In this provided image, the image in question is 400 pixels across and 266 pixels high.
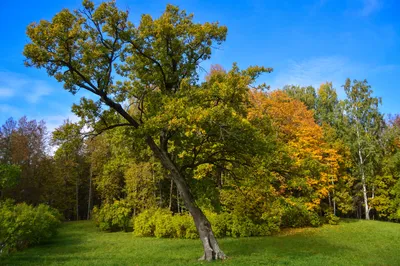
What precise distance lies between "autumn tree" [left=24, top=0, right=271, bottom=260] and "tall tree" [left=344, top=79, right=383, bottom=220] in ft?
93.8

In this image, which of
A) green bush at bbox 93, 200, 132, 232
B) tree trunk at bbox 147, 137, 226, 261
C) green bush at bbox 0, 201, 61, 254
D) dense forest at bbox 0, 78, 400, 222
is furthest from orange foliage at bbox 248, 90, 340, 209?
green bush at bbox 0, 201, 61, 254

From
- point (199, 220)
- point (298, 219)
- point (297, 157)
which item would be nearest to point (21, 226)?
point (199, 220)

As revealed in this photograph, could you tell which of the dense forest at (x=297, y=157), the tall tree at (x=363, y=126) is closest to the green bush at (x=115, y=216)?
the dense forest at (x=297, y=157)

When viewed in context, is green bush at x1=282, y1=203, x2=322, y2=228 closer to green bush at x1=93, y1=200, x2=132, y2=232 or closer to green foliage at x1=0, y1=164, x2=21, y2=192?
green bush at x1=93, y1=200, x2=132, y2=232

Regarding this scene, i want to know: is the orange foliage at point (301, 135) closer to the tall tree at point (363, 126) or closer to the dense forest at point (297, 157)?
the dense forest at point (297, 157)

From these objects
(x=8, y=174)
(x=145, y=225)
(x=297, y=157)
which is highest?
(x=297, y=157)

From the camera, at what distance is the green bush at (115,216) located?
1110 inches

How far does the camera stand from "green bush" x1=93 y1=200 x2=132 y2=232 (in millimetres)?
28188

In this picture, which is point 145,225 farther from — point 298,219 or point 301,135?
point 301,135

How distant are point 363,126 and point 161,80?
33011 mm

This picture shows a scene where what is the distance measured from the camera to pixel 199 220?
39.4ft

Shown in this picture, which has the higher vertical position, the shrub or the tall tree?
the tall tree

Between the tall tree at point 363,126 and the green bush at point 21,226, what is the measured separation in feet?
106

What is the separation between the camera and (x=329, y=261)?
10.9 metres
